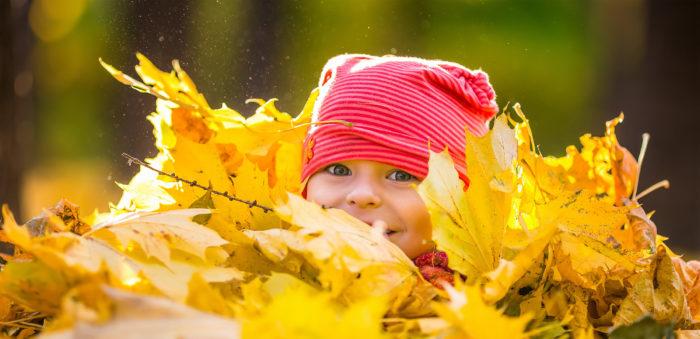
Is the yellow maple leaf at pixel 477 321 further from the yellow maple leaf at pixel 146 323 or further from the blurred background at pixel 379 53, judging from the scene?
the blurred background at pixel 379 53

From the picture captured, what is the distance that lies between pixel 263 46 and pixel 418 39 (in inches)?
74.0

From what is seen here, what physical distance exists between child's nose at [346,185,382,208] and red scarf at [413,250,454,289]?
0.10 meters

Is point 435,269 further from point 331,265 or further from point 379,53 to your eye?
point 379,53

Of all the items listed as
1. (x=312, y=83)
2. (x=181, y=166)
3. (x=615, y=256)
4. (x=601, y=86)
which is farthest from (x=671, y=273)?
(x=312, y=83)

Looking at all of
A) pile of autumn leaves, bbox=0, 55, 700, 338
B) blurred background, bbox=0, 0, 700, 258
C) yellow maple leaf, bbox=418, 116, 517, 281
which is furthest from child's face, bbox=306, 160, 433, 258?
blurred background, bbox=0, 0, 700, 258

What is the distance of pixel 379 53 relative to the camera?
630cm

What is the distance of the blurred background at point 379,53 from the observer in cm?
424

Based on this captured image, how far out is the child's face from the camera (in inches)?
50.1

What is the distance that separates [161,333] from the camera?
628mm

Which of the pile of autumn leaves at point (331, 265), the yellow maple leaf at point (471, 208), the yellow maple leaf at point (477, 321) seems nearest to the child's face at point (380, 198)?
the pile of autumn leaves at point (331, 265)

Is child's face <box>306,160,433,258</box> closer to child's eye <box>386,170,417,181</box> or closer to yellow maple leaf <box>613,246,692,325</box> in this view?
child's eye <box>386,170,417,181</box>

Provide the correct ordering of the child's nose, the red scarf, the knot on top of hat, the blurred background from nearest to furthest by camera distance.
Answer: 1. the red scarf
2. the child's nose
3. the knot on top of hat
4. the blurred background

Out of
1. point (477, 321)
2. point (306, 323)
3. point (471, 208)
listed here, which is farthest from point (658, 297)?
point (306, 323)

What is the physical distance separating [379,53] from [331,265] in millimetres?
5574
